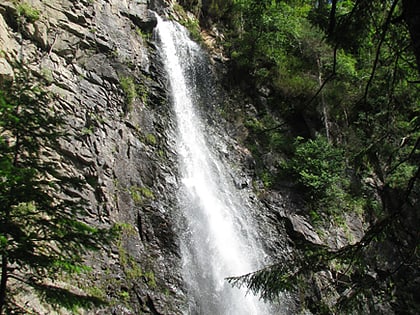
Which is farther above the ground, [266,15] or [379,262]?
[266,15]

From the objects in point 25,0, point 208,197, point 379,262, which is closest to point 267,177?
point 208,197

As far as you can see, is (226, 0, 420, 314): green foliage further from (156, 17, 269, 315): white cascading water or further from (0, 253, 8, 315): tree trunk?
(0, 253, 8, 315): tree trunk

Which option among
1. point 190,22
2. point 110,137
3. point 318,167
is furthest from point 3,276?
point 190,22

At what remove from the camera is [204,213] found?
10.1 metres

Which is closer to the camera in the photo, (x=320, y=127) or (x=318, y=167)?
(x=318, y=167)

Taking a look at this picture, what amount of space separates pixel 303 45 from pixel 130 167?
1205 cm

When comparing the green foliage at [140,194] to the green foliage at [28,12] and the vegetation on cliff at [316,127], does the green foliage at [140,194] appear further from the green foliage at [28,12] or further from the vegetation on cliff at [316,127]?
the green foliage at [28,12]

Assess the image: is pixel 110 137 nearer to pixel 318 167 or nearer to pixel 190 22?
pixel 318 167

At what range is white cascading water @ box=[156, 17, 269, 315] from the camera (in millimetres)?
8469

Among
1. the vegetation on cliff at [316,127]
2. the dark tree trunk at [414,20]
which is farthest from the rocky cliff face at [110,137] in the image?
the dark tree trunk at [414,20]

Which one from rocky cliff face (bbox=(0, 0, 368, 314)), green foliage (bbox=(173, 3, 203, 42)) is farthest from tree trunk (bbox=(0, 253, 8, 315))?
green foliage (bbox=(173, 3, 203, 42))

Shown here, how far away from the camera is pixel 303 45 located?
58.4 ft

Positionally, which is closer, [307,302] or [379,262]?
[307,302]

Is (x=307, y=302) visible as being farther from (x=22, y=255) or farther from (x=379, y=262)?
(x=22, y=255)
